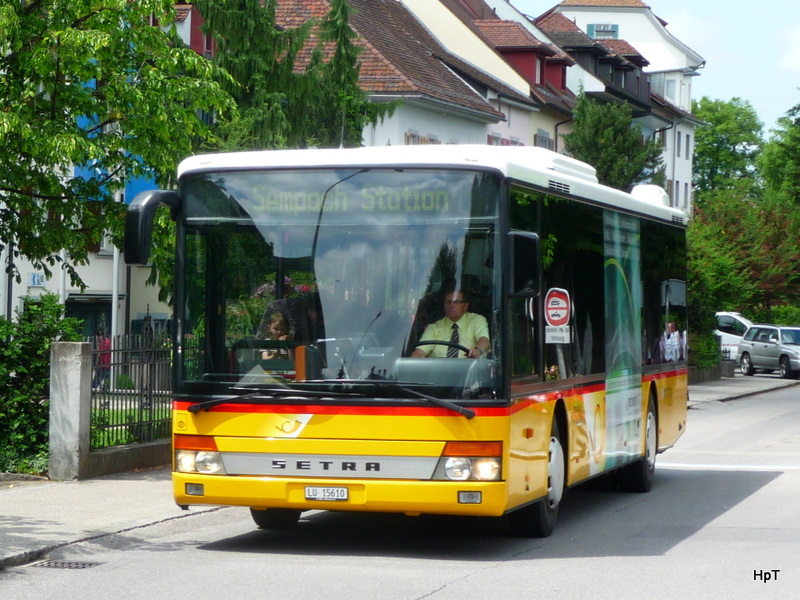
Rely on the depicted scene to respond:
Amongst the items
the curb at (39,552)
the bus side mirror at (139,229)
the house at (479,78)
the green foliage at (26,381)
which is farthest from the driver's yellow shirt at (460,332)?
the house at (479,78)

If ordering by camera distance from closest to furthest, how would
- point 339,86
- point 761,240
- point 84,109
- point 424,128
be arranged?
1. point 84,109
2. point 339,86
3. point 424,128
4. point 761,240

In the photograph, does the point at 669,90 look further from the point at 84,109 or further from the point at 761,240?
the point at 84,109

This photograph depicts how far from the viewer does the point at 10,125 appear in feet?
47.1

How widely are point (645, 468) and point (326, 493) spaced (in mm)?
5570

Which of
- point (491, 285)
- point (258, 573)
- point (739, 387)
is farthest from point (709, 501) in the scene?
point (739, 387)

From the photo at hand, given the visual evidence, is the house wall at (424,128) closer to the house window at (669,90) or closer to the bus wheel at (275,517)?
the bus wheel at (275,517)

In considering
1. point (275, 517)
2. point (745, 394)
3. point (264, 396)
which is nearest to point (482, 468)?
point (264, 396)

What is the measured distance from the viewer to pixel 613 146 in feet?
143

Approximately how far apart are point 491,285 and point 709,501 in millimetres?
4964

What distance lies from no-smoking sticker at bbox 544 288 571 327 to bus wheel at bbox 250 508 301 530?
2515 millimetres

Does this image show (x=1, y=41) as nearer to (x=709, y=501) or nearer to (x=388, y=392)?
(x=388, y=392)

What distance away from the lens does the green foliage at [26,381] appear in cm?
1441

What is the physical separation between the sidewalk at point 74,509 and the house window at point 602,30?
67.2m

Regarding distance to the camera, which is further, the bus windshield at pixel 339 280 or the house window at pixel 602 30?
the house window at pixel 602 30
